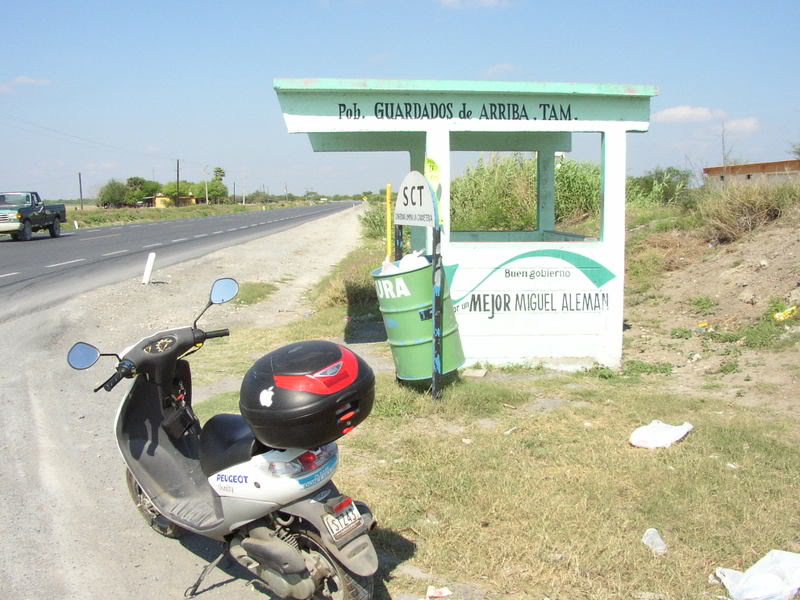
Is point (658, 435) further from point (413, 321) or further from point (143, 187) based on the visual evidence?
point (143, 187)

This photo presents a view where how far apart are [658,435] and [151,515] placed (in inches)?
136

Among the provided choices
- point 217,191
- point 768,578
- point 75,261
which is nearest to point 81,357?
point 768,578

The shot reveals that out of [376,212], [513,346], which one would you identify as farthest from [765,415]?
[376,212]

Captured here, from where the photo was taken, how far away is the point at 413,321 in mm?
6559

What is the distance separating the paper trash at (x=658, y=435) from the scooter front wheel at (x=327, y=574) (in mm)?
2801

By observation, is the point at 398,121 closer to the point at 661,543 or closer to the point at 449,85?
the point at 449,85

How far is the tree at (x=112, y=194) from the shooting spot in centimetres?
9219

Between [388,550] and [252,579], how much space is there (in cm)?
72

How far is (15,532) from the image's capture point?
420 centimetres

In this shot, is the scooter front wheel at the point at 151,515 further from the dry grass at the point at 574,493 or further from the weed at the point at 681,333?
the weed at the point at 681,333

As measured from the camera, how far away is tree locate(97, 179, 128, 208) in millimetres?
92188

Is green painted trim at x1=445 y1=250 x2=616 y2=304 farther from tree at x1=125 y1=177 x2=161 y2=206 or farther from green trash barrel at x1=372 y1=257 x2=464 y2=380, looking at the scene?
tree at x1=125 y1=177 x2=161 y2=206

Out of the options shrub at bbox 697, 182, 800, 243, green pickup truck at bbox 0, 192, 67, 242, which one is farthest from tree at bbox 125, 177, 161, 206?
shrub at bbox 697, 182, 800, 243

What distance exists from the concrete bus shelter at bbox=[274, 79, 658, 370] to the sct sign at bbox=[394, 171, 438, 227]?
1.44 ft
